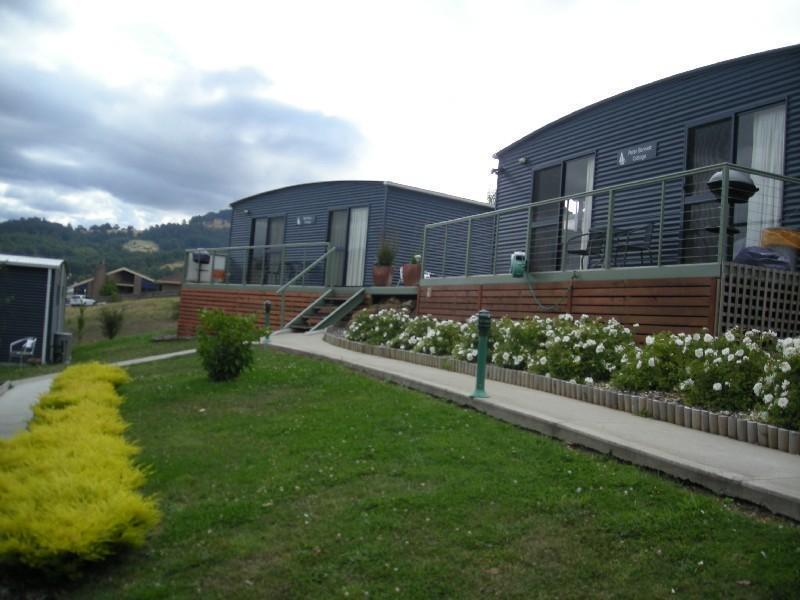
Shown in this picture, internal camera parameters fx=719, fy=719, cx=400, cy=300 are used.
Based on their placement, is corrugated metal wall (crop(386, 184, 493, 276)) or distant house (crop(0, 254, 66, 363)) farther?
distant house (crop(0, 254, 66, 363))

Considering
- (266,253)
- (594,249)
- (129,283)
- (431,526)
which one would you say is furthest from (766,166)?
(129,283)

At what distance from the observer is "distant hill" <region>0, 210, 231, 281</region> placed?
71.3m

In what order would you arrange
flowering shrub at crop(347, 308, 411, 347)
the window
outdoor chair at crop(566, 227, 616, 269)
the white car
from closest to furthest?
outdoor chair at crop(566, 227, 616, 269) < flowering shrub at crop(347, 308, 411, 347) < the window < the white car

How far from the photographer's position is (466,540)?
360 centimetres

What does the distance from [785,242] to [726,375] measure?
378 cm

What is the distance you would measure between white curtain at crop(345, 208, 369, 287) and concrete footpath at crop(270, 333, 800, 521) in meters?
11.7

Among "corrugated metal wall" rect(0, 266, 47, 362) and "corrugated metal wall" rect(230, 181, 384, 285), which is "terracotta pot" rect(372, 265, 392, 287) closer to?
"corrugated metal wall" rect(230, 181, 384, 285)

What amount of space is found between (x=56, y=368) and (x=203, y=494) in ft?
46.2

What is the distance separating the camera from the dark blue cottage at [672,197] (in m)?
8.22

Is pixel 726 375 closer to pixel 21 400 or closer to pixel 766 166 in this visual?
pixel 766 166

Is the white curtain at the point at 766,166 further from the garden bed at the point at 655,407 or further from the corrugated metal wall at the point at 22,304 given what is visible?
the corrugated metal wall at the point at 22,304

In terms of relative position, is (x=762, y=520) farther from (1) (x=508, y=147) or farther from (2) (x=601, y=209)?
(1) (x=508, y=147)

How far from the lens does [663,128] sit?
1190cm

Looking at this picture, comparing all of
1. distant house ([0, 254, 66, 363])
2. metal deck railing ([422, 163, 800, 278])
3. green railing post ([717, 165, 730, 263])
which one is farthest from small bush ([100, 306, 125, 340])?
green railing post ([717, 165, 730, 263])
